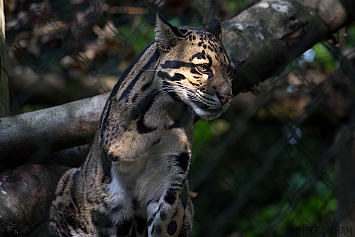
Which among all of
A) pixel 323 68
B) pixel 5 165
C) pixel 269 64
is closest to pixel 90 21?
pixel 5 165

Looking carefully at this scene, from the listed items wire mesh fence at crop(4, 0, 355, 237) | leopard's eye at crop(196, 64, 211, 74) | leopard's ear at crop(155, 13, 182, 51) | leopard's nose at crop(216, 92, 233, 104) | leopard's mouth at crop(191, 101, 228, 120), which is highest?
leopard's ear at crop(155, 13, 182, 51)

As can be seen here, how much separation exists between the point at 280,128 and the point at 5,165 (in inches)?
104

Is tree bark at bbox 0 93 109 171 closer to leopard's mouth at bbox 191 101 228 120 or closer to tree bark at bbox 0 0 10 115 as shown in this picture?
tree bark at bbox 0 0 10 115

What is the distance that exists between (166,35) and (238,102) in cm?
200

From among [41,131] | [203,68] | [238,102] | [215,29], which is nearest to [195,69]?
[203,68]

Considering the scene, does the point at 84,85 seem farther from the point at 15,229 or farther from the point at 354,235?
the point at 354,235

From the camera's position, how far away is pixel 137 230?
3.15 meters

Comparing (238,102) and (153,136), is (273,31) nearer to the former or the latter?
(238,102)

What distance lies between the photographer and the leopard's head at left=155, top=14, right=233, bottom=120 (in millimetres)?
2621

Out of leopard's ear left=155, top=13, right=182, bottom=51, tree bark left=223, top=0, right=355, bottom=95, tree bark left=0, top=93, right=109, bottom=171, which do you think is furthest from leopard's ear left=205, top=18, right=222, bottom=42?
tree bark left=0, top=93, right=109, bottom=171

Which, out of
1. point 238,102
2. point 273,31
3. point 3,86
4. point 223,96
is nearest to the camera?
point 223,96

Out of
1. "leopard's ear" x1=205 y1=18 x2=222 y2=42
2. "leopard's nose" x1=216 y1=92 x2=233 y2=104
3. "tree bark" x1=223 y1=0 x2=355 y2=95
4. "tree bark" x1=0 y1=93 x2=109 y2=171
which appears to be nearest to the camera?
"leopard's nose" x1=216 y1=92 x2=233 y2=104

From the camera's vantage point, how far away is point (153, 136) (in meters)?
2.88

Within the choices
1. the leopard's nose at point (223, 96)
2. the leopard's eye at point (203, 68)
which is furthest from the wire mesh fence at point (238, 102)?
the leopard's eye at point (203, 68)
